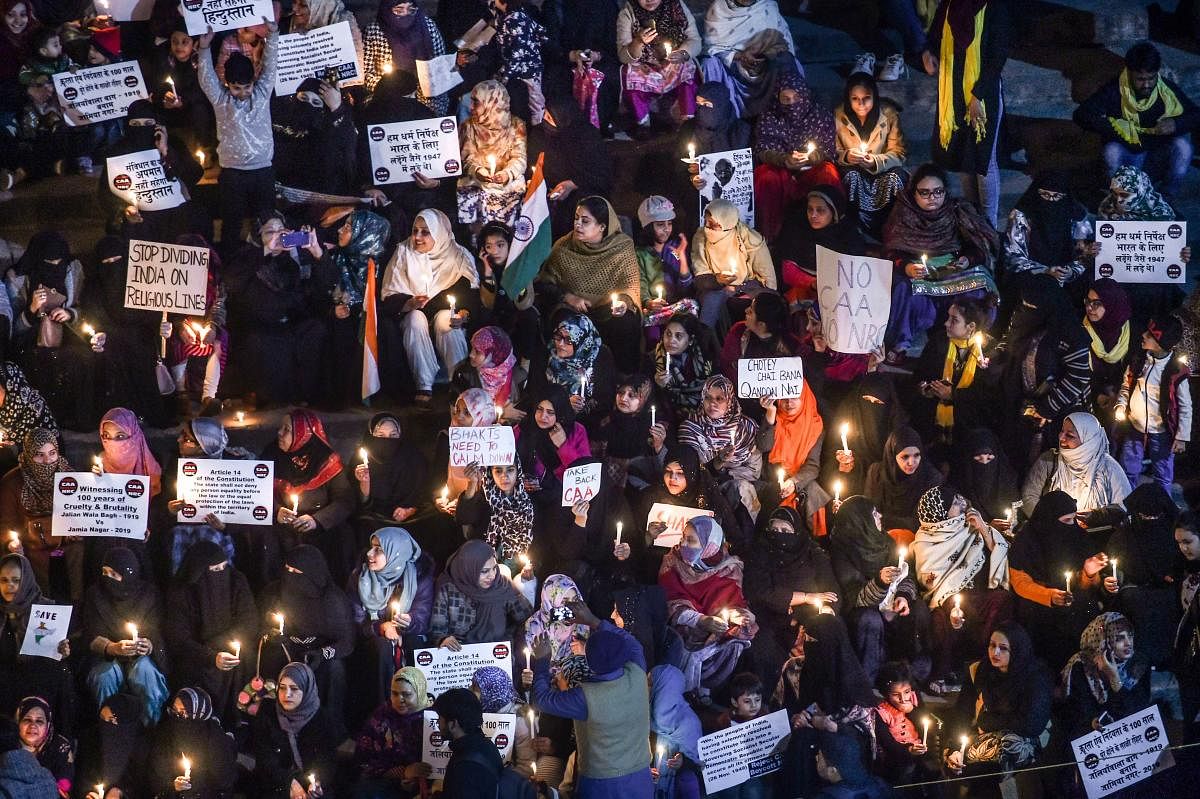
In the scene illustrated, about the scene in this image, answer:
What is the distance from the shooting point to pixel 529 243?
10422 millimetres

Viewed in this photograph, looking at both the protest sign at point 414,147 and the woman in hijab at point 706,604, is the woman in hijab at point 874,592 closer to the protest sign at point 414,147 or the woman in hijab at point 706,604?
the woman in hijab at point 706,604

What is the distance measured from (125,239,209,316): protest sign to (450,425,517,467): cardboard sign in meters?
1.62

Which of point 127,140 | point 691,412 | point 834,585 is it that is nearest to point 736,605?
point 834,585

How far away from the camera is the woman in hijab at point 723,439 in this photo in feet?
32.5

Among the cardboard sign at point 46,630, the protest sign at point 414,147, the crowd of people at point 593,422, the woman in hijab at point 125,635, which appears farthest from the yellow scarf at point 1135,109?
the cardboard sign at point 46,630

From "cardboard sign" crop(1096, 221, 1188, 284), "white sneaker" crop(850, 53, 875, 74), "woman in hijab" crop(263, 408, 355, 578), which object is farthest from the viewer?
"white sneaker" crop(850, 53, 875, 74)

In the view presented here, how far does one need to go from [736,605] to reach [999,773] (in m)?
1.45

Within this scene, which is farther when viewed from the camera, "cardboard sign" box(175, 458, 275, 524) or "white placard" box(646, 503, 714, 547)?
"white placard" box(646, 503, 714, 547)

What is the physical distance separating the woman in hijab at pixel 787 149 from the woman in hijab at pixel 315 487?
3042 millimetres

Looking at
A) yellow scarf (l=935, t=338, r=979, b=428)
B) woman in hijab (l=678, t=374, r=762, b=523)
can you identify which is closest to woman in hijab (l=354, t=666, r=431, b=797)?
woman in hijab (l=678, t=374, r=762, b=523)

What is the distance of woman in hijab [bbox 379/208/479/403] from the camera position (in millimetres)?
10117

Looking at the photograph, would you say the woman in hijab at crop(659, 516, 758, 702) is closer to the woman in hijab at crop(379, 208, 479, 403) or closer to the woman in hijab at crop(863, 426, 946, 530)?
the woman in hijab at crop(863, 426, 946, 530)

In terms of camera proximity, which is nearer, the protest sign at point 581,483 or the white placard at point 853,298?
the protest sign at point 581,483

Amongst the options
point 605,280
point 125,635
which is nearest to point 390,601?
point 125,635
